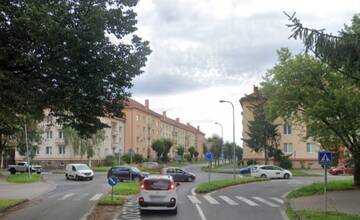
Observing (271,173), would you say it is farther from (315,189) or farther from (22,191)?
(22,191)

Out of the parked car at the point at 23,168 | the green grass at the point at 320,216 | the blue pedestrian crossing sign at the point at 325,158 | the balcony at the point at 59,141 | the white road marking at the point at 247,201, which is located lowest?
the white road marking at the point at 247,201

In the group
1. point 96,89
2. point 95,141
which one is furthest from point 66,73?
point 95,141

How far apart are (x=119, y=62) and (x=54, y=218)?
22.2 ft

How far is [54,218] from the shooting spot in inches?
866

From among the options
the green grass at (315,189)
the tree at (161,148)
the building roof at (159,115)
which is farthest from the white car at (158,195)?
the tree at (161,148)

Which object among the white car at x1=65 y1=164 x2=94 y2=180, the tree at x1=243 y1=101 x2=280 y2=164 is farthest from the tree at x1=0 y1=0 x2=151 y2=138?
the tree at x1=243 y1=101 x2=280 y2=164

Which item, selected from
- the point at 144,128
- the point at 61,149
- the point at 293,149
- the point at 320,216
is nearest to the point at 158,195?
the point at 320,216

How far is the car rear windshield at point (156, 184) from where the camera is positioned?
23453 millimetres

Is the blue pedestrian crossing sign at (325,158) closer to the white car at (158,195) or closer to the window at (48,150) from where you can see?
the white car at (158,195)

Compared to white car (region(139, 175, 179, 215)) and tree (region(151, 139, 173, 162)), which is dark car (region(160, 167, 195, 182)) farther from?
tree (region(151, 139, 173, 162))

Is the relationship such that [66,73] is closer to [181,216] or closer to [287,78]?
[181,216]

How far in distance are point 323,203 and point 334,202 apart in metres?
0.65

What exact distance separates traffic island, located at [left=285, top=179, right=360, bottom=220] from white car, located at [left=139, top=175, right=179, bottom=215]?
4.80m

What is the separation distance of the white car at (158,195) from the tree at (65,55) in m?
4.23
